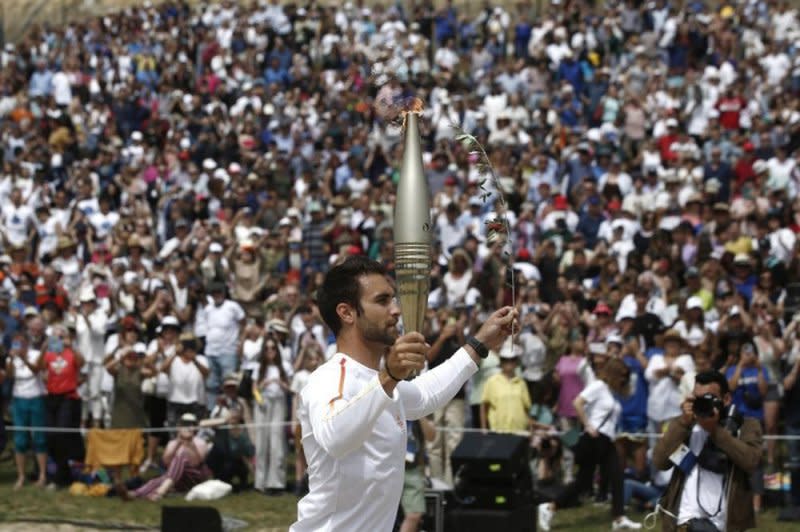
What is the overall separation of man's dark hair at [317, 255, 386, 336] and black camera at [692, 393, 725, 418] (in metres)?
3.48

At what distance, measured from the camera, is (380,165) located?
2420cm

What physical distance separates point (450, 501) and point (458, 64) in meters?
15.7

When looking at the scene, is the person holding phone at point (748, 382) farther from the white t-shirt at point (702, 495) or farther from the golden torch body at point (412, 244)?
the golden torch body at point (412, 244)

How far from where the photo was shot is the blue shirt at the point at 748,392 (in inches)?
596

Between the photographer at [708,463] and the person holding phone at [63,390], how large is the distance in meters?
9.36

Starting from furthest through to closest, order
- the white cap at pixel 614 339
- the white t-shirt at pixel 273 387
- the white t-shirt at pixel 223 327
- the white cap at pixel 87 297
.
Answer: the white cap at pixel 87 297, the white t-shirt at pixel 223 327, the white t-shirt at pixel 273 387, the white cap at pixel 614 339

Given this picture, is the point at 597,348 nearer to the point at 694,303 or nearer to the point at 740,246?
the point at 694,303

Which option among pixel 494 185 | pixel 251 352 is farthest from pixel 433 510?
pixel 494 185

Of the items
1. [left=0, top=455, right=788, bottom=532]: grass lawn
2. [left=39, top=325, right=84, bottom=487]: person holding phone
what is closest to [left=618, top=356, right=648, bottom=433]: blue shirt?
[left=0, top=455, right=788, bottom=532]: grass lawn

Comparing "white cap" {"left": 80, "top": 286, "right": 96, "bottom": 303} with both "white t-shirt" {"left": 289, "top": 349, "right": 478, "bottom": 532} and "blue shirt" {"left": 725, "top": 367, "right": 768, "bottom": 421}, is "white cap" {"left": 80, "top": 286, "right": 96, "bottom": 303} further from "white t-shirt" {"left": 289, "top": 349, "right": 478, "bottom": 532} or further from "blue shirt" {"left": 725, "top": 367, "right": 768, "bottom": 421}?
"white t-shirt" {"left": 289, "top": 349, "right": 478, "bottom": 532}

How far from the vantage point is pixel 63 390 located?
17.7 meters

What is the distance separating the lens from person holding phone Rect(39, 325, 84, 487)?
17.5 metres

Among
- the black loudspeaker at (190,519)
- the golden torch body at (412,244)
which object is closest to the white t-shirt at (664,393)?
the black loudspeaker at (190,519)

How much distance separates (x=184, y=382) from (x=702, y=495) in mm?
8924
